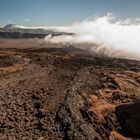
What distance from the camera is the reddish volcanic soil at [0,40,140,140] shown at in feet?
81.1

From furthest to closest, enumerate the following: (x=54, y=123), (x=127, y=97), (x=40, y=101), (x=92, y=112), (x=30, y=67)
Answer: (x=30, y=67)
(x=127, y=97)
(x=40, y=101)
(x=92, y=112)
(x=54, y=123)

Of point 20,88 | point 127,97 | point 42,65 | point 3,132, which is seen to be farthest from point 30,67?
A: point 3,132

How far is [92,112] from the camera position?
27625mm

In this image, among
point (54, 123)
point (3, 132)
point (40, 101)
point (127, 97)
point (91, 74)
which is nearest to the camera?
point (3, 132)

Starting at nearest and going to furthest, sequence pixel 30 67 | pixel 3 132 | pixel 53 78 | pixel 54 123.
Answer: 1. pixel 3 132
2. pixel 54 123
3. pixel 53 78
4. pixel 30 67

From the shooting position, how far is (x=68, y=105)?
93.8ft

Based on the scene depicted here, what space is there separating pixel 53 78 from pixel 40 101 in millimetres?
8454

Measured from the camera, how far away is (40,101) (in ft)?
98.2

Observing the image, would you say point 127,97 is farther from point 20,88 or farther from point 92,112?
point 20,88

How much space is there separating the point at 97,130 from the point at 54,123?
407 cm

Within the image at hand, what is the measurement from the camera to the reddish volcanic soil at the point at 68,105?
81.1 feet

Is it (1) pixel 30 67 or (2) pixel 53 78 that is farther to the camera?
(1) pixel 30 67

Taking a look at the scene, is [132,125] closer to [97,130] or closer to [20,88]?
[97,130]

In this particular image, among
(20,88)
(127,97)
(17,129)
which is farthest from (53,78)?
(17,129)
